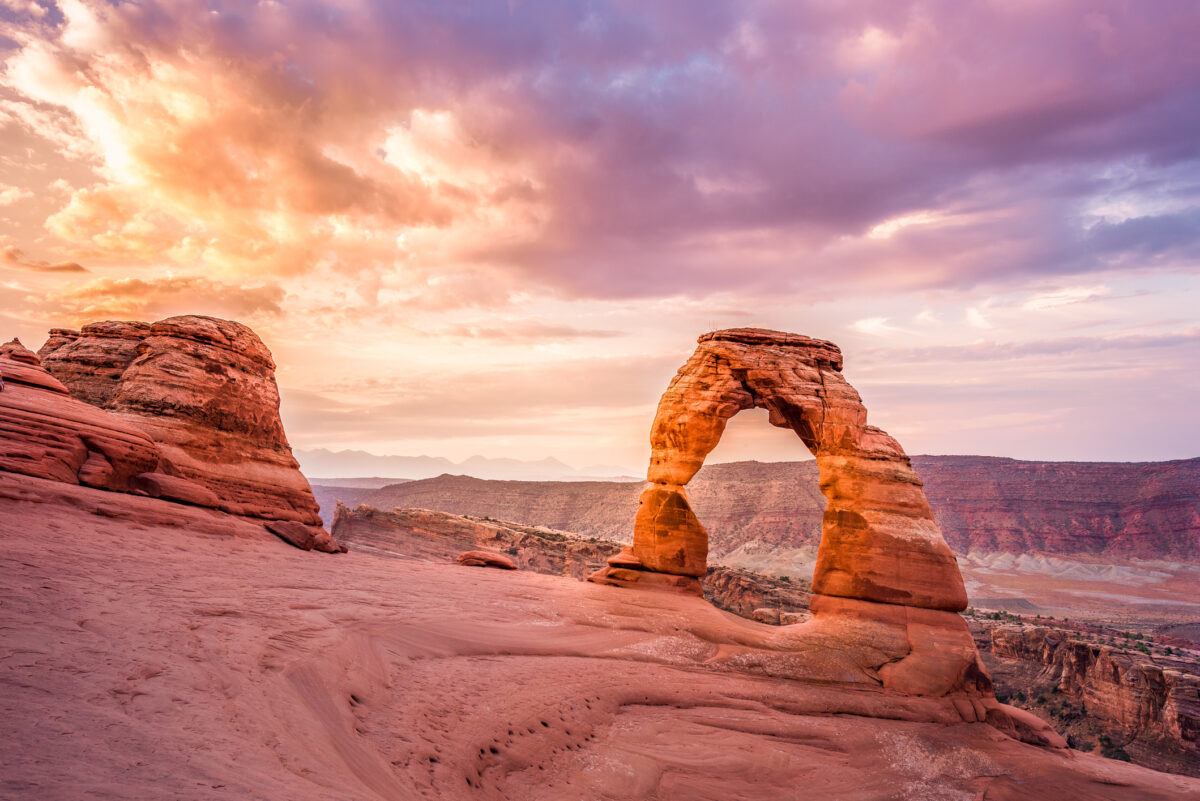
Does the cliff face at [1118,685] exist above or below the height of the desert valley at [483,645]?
below

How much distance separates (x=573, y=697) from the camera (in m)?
10.5

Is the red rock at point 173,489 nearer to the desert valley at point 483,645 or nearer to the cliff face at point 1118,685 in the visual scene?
the desert valley at point 483,645

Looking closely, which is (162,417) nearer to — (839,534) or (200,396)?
(200,396)

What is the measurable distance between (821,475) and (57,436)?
2137 cm

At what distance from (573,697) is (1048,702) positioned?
81.5 feet

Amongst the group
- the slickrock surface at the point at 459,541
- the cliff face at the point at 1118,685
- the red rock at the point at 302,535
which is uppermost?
the red rock at the point at 302,535

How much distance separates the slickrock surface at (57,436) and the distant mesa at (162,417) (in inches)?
1.2

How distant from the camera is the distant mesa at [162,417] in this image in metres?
15.9

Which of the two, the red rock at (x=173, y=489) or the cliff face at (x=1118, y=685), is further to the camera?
the cliff face at (x=1118, y=685)

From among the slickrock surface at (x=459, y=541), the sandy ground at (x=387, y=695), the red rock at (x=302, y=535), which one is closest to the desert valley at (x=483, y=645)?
the sandy ground at (x=387, y=695)

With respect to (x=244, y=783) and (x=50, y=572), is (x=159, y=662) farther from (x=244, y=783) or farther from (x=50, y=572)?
(x=50, y=572)

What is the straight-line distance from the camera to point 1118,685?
23.3 meters

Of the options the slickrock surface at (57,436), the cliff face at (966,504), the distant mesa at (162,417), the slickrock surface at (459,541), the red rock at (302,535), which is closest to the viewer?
the slickrock surface at (57,436)

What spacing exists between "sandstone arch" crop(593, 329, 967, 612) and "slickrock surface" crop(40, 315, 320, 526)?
519 inches
